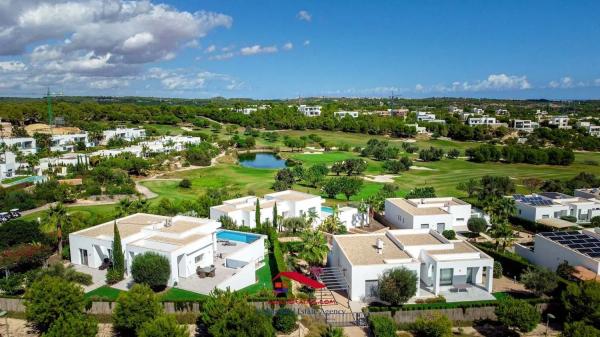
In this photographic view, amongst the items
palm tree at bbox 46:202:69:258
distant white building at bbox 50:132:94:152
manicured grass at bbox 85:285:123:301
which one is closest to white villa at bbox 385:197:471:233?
manicured grass at bbox 85:285:123:301

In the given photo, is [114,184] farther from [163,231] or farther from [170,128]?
[170,128]

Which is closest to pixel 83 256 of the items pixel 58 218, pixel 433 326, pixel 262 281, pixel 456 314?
pixel 58 218

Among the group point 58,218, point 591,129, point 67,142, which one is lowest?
point 58,218

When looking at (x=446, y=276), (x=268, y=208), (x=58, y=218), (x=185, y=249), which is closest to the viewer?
(x=446, y=276)

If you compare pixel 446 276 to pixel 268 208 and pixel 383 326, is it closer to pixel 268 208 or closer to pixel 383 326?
pixel 383 326

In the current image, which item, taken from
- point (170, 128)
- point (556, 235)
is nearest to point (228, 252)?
point (556, 235)

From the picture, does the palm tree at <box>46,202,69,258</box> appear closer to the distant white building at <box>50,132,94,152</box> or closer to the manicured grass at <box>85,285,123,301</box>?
the manicured grass at <box>85,285,123,301</box>

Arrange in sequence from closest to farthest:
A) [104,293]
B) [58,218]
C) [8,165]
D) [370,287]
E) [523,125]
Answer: [370,287] < [104,293] < [58,218] < [8,165] < [523,125]
